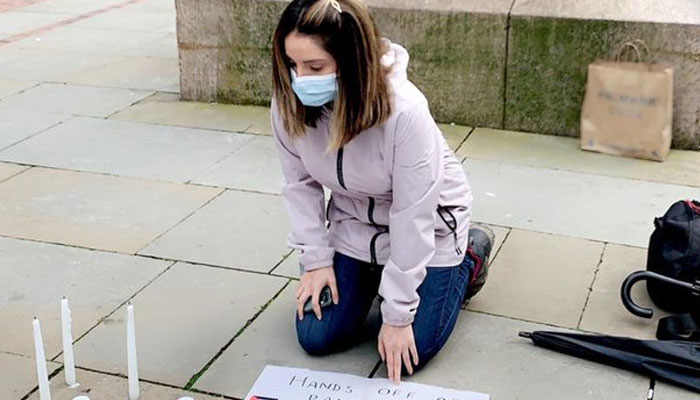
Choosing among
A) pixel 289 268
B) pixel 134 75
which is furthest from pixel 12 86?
pixel 289 268

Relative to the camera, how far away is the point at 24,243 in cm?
439

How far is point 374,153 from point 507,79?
291cm

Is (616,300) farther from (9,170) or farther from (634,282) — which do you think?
(9,170)

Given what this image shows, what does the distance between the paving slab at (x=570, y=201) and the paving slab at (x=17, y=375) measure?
2196mm

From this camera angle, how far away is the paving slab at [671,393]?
3176 millimetres

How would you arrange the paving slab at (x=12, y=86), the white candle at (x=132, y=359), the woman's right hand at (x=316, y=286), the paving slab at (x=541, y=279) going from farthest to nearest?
1. the paving slab at (x=12, y=86)
2. the paving slab at (x=541, y=279)
3. the woman's right hand at (x=316, y=286)
4. the white candle at (x=132, y=359)

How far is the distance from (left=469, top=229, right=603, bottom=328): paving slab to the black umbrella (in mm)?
229

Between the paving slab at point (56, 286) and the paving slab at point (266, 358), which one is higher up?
the paving slab at point (56, 286)

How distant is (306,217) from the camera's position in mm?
3428

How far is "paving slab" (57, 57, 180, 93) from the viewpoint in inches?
281

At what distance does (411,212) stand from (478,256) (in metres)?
0.62

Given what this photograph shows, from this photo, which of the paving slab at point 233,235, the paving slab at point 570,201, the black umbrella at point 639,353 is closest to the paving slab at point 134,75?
the paving slab at point 233,235

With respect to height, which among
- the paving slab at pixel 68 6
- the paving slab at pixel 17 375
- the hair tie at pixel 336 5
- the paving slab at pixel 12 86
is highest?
the hair tie at pixel 336 5

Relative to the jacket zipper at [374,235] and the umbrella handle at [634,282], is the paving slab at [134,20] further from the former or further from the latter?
the umbrella handle at [634,282]
